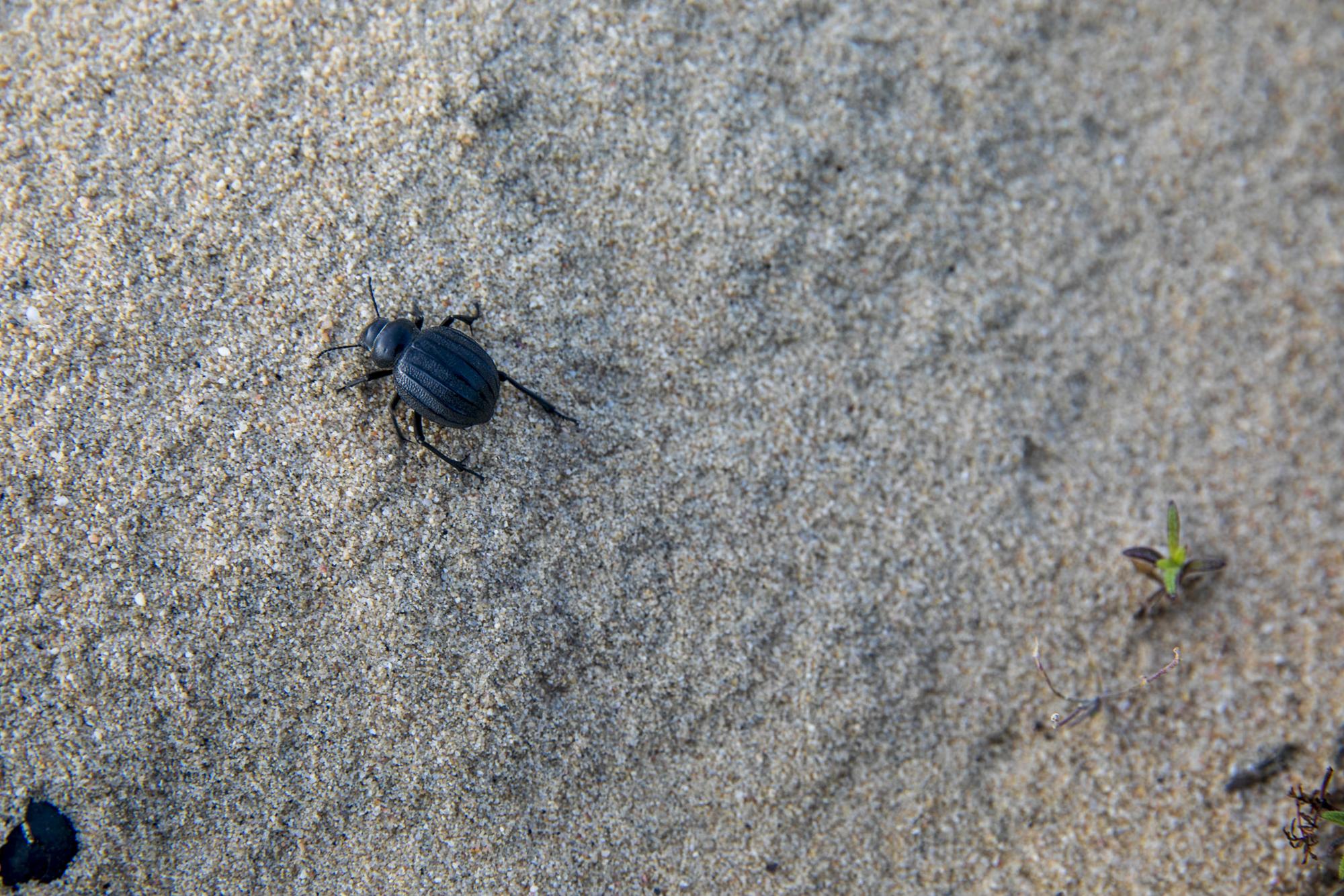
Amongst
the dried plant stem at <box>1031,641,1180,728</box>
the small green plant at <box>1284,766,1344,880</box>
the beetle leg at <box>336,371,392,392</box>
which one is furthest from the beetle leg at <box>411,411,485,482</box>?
the small green plant at <box>1284,766,1344,880</box>

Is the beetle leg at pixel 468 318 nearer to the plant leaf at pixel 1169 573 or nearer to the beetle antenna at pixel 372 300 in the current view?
the beetle antenna at pixel 372 300

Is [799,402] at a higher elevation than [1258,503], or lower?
higher

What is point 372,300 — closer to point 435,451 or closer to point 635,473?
point 435,451

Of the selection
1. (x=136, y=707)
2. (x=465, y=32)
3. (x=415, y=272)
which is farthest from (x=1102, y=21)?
(x=136, y=707)

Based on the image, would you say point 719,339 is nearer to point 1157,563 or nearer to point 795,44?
point 795,44

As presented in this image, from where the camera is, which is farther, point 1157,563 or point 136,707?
point 1157,563

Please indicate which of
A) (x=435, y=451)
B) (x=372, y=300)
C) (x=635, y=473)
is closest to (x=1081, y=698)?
(x=635, y=473)

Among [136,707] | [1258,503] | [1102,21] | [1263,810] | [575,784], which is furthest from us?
[1102,21]
